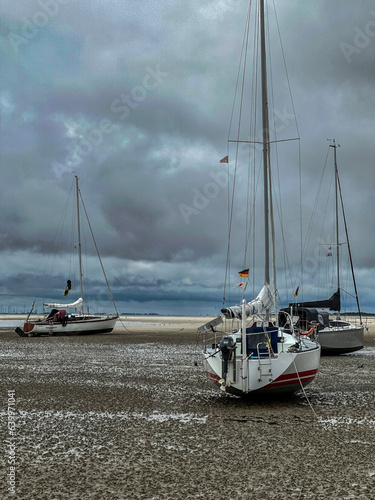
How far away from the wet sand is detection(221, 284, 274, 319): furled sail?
2757 mm

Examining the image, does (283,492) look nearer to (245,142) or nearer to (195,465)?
(195,465)

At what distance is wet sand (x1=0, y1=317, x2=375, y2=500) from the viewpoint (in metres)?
8.19

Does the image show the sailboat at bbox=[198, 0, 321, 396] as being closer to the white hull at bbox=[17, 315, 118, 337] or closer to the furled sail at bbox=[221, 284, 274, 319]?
the furled sail at bbox=[221, 284, 274, 319]

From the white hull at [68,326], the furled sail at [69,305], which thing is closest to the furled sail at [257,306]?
the white hull at [68,326]

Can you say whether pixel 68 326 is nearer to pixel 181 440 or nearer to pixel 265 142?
pixel 265 142

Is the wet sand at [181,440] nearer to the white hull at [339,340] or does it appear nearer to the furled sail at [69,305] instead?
the white hull at [339,340]

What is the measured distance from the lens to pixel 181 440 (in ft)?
36.6

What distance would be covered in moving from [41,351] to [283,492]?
28.7 meters

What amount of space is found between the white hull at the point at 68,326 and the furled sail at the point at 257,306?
35.5 metres

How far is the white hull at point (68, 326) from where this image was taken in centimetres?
5094

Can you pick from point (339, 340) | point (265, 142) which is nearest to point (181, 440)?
point (265, 142)

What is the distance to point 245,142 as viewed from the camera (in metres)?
22.9

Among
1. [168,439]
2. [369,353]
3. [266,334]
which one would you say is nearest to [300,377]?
[266,334]

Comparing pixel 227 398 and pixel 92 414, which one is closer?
pixel 92 414
